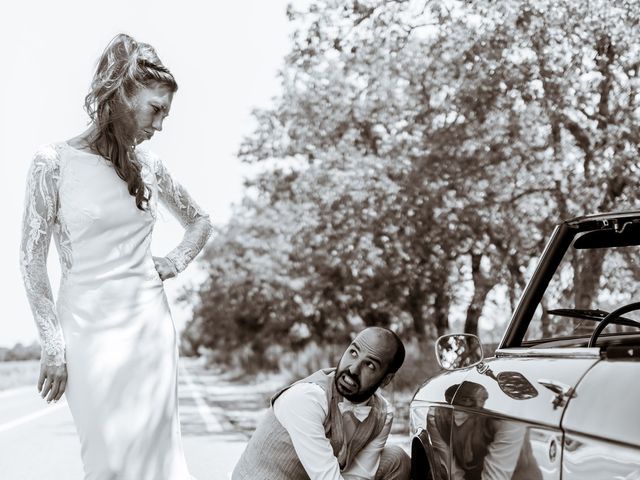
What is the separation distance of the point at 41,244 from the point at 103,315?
0.98ft

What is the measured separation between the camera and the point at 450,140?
18344mm

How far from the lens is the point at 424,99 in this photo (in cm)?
1912

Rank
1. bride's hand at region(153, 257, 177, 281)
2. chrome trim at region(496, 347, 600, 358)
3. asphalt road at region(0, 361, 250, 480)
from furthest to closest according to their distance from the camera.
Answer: asphalt road at region(0, 361, 250, 480), bride's hand at region(153, 257, 177, 281), chrome trim at region(496, 347, 600, 358)

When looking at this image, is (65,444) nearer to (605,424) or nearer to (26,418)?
(26,418)

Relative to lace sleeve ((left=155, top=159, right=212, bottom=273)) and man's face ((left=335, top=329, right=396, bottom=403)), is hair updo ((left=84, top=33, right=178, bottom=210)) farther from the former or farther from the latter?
man's face ((left=335, top=329, right=396, bottom=403))

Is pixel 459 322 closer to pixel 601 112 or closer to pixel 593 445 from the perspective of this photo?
pixel 601 112

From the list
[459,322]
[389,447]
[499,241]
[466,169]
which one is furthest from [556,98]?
[389,447]

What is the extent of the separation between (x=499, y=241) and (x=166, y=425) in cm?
1632

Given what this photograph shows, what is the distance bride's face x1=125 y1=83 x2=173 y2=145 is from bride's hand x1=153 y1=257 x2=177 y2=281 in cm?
45

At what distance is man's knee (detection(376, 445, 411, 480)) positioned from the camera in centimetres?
428

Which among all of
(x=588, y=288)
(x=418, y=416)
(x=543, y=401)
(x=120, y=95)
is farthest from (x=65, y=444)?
(x=543, y=401)

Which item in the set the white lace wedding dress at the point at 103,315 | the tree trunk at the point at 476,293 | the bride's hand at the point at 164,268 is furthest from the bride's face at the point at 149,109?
the tree trunk at the point at 476,293

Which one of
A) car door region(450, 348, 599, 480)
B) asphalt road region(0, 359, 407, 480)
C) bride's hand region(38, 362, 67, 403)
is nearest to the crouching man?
car door region(450, 348, 599, 480)

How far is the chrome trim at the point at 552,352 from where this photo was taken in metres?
2.86
